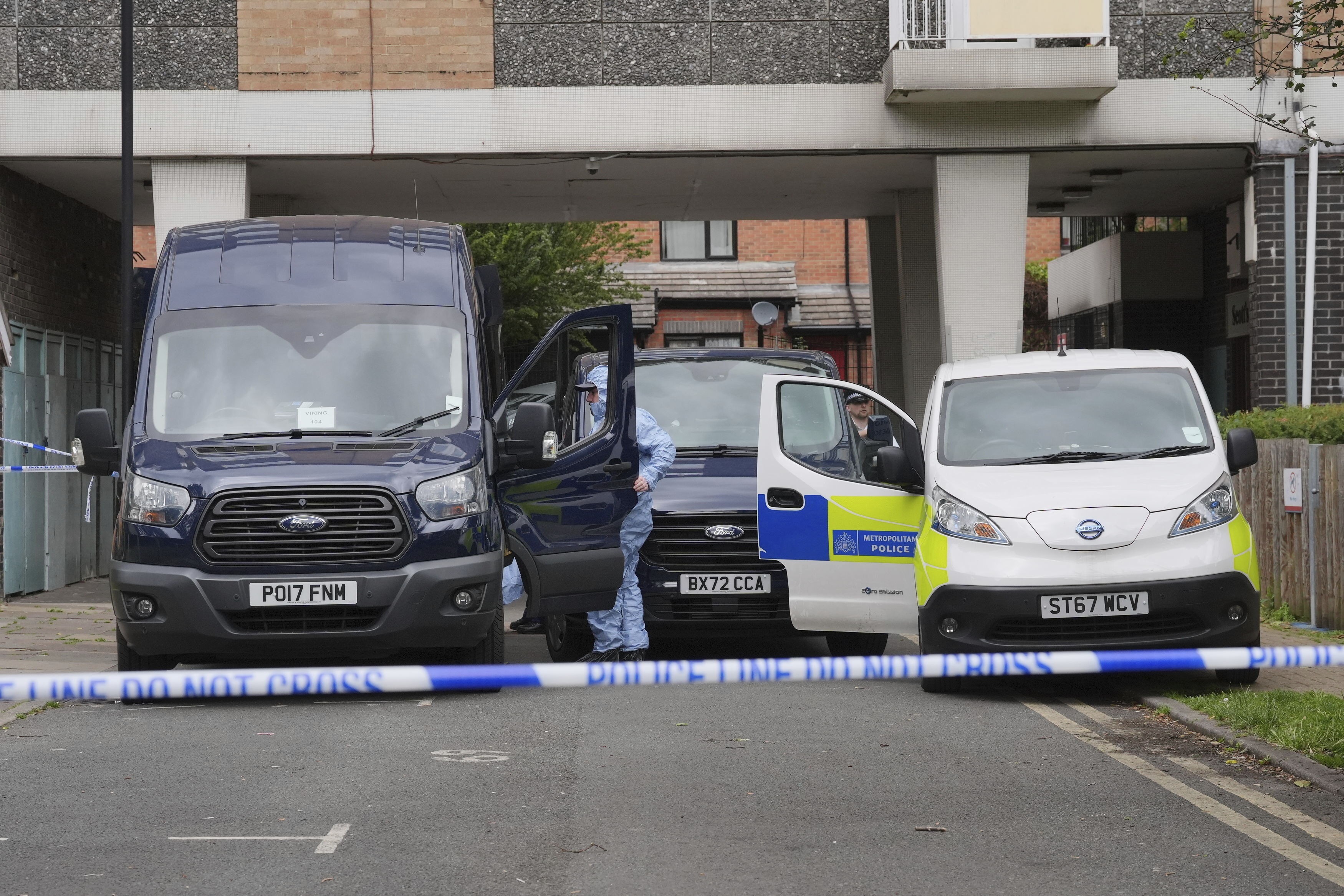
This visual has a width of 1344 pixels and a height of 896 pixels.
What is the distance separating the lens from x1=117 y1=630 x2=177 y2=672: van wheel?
9.58 meters

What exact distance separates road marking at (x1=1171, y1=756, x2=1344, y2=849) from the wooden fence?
523 cm

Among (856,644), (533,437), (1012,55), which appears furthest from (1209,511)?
(1012,55)

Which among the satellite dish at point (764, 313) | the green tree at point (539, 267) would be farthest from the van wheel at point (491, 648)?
the satellite dish at point (764, 313)

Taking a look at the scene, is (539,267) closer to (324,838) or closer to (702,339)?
(702,339)

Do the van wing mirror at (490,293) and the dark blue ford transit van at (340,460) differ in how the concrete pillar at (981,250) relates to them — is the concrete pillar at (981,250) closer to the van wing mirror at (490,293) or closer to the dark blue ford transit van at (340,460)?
the van wing mirror at (490,293)

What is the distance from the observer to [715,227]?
3934cm

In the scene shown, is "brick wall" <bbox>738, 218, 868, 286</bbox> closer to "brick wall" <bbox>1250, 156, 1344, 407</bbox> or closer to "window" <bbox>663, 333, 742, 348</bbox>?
"window" <bbox>663, 333, 742, 348</bbox>

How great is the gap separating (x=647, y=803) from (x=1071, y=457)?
4.18 metres

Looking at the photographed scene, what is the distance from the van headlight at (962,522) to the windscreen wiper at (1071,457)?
1.59 ft

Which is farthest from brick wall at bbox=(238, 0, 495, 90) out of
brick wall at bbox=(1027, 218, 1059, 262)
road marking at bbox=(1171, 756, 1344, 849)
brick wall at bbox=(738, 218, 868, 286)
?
brick wall at bbox=(1027, 218, 1059, 262)

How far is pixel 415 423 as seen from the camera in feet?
31.7

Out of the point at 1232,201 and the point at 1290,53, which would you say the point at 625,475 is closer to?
the point at 1290,53


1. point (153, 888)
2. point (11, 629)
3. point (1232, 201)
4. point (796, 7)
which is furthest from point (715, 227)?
point (153, 888)

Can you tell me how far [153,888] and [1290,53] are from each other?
1445cm
